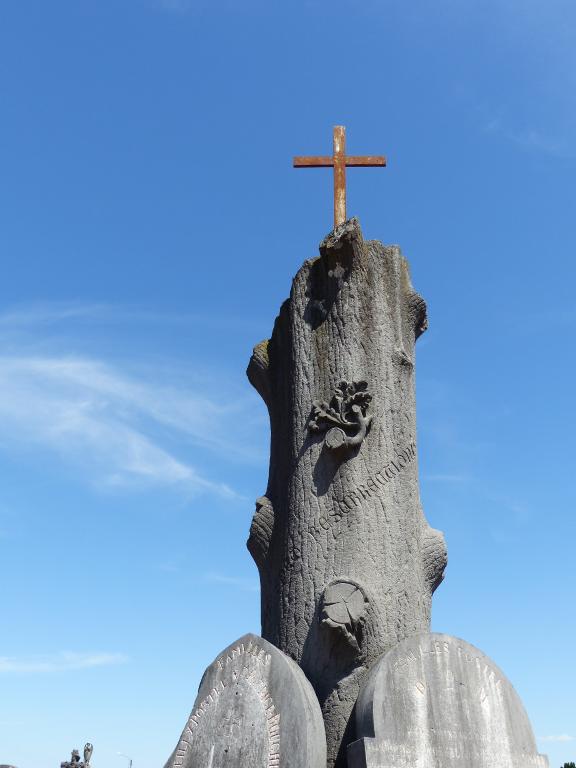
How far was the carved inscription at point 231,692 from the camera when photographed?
4164mm

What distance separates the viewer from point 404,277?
5.73 meters

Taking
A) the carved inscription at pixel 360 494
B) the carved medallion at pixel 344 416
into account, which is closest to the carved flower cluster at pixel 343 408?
the carved medallion at pixel 344 416

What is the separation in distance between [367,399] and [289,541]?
0.94 metres

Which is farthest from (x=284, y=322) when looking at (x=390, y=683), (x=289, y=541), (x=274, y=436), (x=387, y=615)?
(x=390, y=683)

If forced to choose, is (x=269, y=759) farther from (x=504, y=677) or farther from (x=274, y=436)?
(x=274, y=436)

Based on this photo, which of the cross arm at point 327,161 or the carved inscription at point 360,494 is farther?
the cross arm at point 327,161

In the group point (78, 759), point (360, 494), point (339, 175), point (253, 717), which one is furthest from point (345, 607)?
point (78, 759)

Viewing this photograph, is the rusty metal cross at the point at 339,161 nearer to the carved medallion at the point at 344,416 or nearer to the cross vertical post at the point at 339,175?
the cross vertical post at the point at 339,175

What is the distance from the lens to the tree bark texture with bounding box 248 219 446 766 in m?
4.69

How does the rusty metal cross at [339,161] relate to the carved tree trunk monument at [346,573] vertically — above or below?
above

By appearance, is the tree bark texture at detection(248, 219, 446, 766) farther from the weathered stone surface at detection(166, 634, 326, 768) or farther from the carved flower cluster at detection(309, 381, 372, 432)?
the weathered stone surface at detection(166, 634, 326, 768)

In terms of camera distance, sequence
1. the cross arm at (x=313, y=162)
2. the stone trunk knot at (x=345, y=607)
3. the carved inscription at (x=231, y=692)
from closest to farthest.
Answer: the carved inscription at (x=231, y=692)
the stone trunk knot at (x=345, y=607)
the cross arm at (x=313, y=162)

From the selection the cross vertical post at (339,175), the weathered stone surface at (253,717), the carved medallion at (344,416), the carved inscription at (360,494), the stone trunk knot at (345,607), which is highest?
the cross vertical post at (339,175)

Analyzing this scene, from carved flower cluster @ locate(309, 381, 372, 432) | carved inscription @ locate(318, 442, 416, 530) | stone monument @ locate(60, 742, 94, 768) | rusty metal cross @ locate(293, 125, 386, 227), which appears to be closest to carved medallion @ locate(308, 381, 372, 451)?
carved flower cluster @ locate(309, 381, 372, 432)
